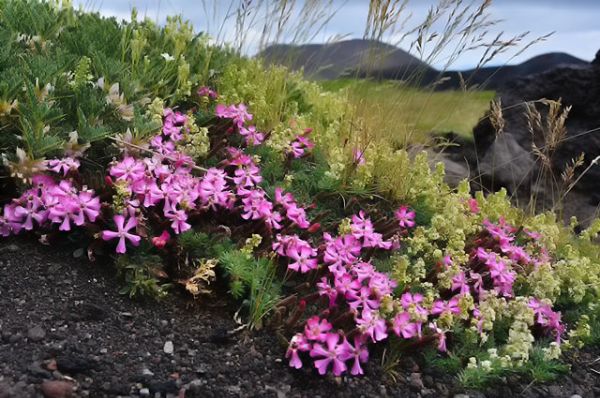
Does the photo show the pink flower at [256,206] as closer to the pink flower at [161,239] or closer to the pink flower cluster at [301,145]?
the pink flower at [161,239]

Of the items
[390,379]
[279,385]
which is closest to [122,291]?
[279,385]

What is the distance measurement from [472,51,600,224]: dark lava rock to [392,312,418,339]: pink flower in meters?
4.05

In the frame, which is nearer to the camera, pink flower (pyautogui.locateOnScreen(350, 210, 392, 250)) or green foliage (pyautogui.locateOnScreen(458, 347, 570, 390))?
green foliage (pyautogui.locateOnScreen(458, 347, 570, 390))

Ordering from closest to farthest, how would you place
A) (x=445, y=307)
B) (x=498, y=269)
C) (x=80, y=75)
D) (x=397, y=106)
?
(x=445, y=307), (x=498, y=269), (x=80, y=75), (x=397, y=106)

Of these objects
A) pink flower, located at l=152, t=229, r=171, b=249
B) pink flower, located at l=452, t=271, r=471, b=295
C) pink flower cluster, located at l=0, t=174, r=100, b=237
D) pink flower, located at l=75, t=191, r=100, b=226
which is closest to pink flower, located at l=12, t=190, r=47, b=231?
pink flower cluster, located at l=0, t=174, r=100, b=237

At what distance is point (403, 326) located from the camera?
3441mm

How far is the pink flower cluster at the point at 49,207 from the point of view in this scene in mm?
3576

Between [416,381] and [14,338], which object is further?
[416,381]

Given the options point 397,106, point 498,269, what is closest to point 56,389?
point 498,269

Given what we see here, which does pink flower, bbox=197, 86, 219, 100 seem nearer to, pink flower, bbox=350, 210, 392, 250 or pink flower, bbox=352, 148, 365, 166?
pink flower, bbox=352, 148, 365, 166

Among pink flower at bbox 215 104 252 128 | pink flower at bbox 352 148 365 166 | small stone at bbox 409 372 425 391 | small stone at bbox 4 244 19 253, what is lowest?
small stone at bbox 409 372 425 391

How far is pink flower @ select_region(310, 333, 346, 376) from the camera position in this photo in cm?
319

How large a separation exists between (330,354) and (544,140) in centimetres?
573

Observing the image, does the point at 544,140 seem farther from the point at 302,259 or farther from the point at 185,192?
the point at 185,192
